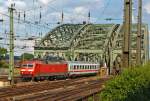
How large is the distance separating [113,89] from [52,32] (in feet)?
423

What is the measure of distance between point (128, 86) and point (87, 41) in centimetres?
12920

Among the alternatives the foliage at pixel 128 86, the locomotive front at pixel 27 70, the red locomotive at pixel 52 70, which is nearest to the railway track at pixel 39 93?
the foliage at pixel 128 86

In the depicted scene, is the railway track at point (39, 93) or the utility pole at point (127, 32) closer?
the utility pole at point (127, 32)

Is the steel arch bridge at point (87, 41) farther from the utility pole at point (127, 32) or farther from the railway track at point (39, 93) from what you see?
the utility pole at point (127, 32)

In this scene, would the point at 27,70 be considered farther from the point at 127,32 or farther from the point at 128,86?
the point at 128,86

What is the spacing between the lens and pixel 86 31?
485 ft

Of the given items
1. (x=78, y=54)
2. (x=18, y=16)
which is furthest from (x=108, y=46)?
(x=18, y=16)

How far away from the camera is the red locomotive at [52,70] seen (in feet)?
197

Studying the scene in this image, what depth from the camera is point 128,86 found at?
62.0 feet

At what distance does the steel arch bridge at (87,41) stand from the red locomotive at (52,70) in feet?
142

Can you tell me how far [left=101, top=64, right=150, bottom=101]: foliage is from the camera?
1812 cm

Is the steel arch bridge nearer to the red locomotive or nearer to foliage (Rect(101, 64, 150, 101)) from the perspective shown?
the red locomotive

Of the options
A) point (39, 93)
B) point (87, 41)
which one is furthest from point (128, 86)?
point (87, 41)

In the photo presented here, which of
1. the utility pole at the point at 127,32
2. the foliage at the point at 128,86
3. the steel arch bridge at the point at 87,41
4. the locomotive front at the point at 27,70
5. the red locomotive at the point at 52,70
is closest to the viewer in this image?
the foliage at the point at 128,86
